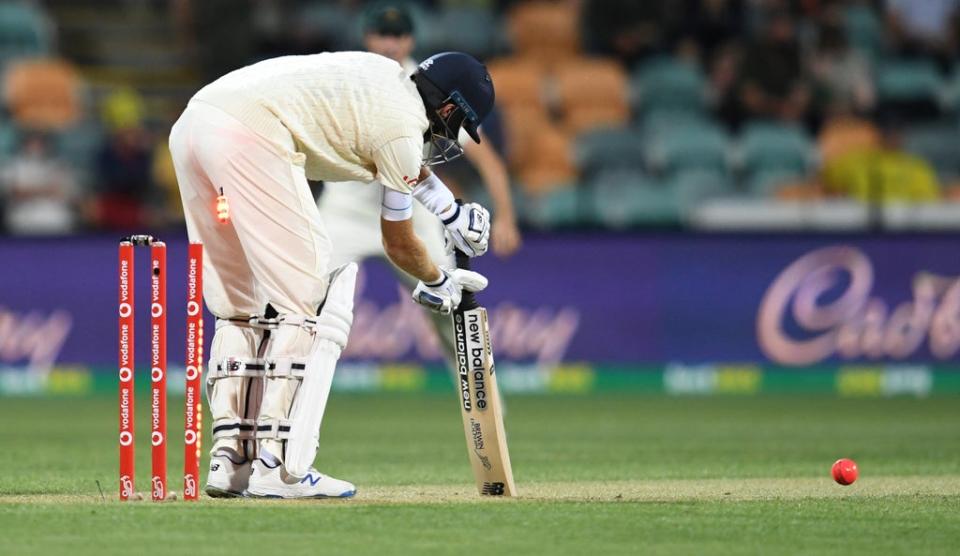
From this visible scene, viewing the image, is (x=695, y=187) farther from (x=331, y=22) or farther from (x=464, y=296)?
(x=464, y=296)

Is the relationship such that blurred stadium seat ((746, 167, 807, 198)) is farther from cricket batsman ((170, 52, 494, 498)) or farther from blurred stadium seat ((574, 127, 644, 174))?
cricket batsman ((170, 52, 494, 498))

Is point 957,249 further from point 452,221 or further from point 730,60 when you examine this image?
point 452,221

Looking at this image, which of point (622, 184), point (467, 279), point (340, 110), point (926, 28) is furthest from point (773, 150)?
point (340, 110)

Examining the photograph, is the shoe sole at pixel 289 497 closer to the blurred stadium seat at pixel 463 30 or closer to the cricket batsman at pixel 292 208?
the cricket batsman at pixel 292 208

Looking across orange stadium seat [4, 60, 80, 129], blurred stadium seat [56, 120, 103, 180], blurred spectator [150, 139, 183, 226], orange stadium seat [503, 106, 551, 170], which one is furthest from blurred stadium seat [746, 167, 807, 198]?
orange stadium seat [4, 60, 80, 129]

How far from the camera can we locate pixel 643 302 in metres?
12.7

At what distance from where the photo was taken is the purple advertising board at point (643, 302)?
12461 mm

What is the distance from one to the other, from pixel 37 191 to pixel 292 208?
319 inches

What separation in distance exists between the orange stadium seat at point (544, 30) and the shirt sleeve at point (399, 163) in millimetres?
10142

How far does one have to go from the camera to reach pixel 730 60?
15484 mm

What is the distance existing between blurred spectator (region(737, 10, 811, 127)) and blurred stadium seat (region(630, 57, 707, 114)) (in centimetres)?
39

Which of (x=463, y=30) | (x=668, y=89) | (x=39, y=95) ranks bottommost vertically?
(x=39, y=95)

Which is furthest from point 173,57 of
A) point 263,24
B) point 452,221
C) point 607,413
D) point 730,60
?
point 452,221

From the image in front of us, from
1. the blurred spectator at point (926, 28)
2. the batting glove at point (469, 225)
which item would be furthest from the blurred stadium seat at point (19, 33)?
the batting glove at point (469, 225)
